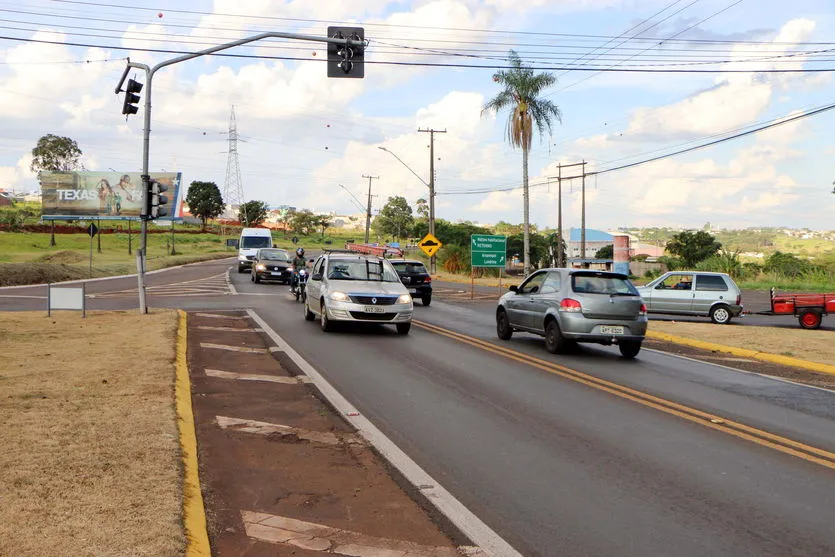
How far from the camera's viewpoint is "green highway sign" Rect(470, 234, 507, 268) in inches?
1334

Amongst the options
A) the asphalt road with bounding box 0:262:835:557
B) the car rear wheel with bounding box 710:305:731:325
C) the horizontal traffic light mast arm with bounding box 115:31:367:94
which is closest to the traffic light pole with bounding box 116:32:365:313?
the horizontal traffic light mast arm with bounding box 115:31:367:94

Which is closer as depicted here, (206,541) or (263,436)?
(206,541)

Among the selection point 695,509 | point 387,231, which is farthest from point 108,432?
point 387,231

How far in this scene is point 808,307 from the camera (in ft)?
68.0

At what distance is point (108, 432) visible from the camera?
22.8ft

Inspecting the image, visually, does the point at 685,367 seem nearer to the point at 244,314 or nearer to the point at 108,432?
the point at 108,432

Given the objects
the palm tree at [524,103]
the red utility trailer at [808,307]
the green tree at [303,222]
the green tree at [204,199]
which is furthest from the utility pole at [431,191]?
the green tree at [303,222]

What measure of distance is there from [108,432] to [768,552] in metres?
5.31

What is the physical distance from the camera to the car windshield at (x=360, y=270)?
702 inches

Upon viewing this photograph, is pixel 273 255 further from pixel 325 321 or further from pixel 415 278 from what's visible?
pixel 325 321

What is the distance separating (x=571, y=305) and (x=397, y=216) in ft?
482

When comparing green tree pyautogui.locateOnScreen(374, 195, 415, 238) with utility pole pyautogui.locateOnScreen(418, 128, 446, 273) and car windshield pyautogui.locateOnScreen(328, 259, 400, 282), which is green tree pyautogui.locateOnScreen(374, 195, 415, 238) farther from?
car windshield pyautogui.locateOnScreen(328, 259, 400, 282)

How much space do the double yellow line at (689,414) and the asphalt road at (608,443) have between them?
0.03m

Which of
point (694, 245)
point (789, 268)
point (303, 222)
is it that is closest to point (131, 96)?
point (789, 268)
